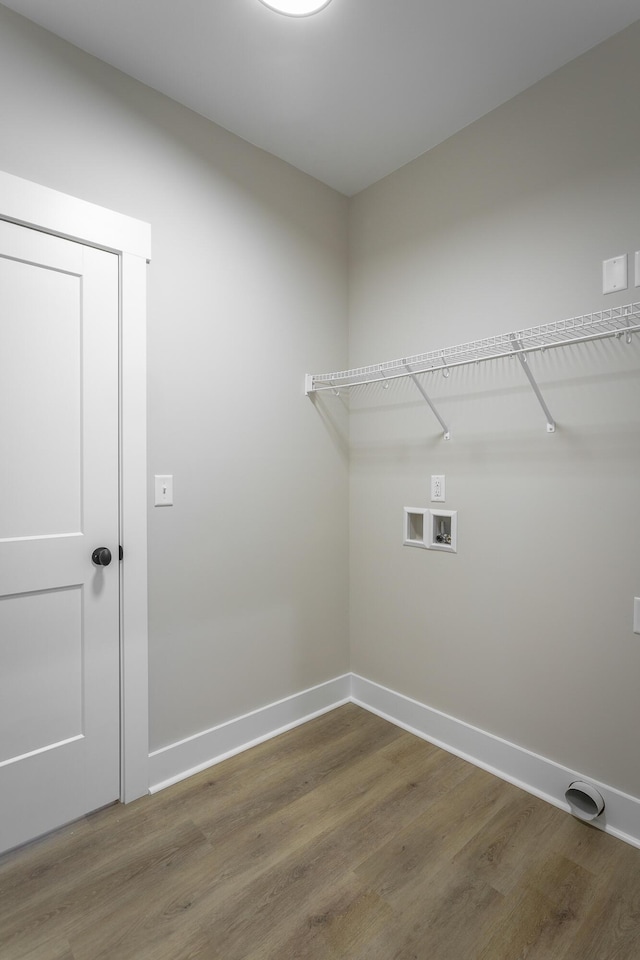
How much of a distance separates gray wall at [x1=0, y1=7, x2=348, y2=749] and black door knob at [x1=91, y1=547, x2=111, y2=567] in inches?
7.0

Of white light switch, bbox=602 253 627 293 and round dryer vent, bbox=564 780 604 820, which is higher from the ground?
white light switch, bbox=602 253 627 293

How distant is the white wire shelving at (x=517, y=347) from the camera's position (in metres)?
1.61

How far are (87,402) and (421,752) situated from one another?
6.62 feet

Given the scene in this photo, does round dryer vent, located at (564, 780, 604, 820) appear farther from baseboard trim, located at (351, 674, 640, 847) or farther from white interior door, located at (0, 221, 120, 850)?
white interior door, located at (0, 221, 120, 850)

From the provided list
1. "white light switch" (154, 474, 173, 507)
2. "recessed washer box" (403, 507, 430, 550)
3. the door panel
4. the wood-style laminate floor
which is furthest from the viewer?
"recessed washer box" (403, 507, 430, 550)

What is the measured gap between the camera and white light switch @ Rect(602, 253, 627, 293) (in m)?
1.69

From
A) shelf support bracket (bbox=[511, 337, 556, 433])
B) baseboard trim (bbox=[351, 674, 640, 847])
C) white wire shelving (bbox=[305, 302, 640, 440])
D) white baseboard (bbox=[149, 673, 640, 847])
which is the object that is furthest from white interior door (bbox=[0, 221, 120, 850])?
shelf support bracket (bbox=[511, 337, 556, 433])

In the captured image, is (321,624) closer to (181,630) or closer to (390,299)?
(181,630)

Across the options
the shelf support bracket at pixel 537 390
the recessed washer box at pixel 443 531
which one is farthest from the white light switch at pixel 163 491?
the shelf support bracket at pixel 537 390

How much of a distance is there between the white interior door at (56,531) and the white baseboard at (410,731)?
0.31 metres

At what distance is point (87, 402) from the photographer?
1.76m

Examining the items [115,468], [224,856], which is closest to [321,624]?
[224,856]

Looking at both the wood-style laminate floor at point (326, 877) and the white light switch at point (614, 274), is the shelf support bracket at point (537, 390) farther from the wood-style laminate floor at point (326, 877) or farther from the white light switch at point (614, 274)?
the wood-style laminate floor at point (326, 877)

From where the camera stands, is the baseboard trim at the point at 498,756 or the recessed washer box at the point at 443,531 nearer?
the baseboard trim at the point at 498,756
